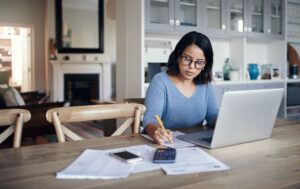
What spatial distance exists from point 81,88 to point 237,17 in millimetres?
4510

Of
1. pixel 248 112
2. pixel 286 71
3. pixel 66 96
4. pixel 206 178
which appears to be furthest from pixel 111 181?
pixel 66 96

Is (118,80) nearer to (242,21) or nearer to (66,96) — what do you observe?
(242,21)

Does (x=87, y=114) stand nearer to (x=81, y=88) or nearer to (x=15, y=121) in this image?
(x=15, y=121)

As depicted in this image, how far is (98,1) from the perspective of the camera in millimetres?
6863

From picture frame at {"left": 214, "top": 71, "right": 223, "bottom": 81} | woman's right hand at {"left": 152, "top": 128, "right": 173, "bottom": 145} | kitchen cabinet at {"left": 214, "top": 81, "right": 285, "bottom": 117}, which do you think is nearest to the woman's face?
woman's right hand at {"left": 152, "top": 128, "right": 173, "bottom": 145}

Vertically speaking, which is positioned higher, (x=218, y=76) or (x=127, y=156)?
(x=218, y=76)

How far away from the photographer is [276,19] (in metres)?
4.23

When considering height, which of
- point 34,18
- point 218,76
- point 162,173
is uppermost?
point 34,18

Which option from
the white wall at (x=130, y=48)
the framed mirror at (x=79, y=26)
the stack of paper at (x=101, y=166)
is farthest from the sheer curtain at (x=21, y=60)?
the stack of paper at (x=101, y=166)

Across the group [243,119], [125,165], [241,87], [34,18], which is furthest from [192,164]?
[34,18]

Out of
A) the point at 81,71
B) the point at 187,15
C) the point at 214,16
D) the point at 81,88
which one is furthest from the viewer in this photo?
the point at 81,88

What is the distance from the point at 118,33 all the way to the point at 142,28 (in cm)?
56

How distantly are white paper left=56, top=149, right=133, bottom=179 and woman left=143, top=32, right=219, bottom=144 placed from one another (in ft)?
2.11

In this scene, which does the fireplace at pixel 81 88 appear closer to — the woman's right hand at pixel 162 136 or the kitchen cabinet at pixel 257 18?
the kitchen cabinet at pixel 257 18
